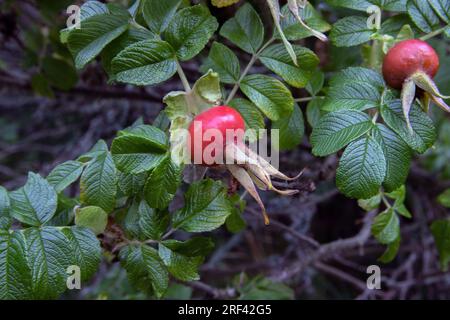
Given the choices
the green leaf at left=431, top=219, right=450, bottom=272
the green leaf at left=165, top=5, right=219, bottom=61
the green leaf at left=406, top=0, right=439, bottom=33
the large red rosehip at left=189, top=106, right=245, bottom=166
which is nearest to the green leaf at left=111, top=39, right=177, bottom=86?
the green leaf at left=165, top=5, right=219, bottom=61

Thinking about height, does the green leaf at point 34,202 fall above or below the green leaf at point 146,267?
above

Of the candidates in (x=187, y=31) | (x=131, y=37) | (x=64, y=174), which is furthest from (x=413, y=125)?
(x=64, y=174)

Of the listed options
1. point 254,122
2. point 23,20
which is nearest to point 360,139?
point 254,122

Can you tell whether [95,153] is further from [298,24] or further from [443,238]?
[443,238]

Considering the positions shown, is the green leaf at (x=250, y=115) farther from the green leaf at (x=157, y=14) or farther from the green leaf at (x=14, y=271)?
the green leaf at (x=14, y=271)

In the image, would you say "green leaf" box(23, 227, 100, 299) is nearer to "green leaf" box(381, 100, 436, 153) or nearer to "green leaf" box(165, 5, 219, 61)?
"green leaf" box(165, 5, 219, 61)

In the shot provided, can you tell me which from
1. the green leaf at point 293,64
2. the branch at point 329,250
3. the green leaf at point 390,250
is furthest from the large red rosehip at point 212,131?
the branch at point 329,250
